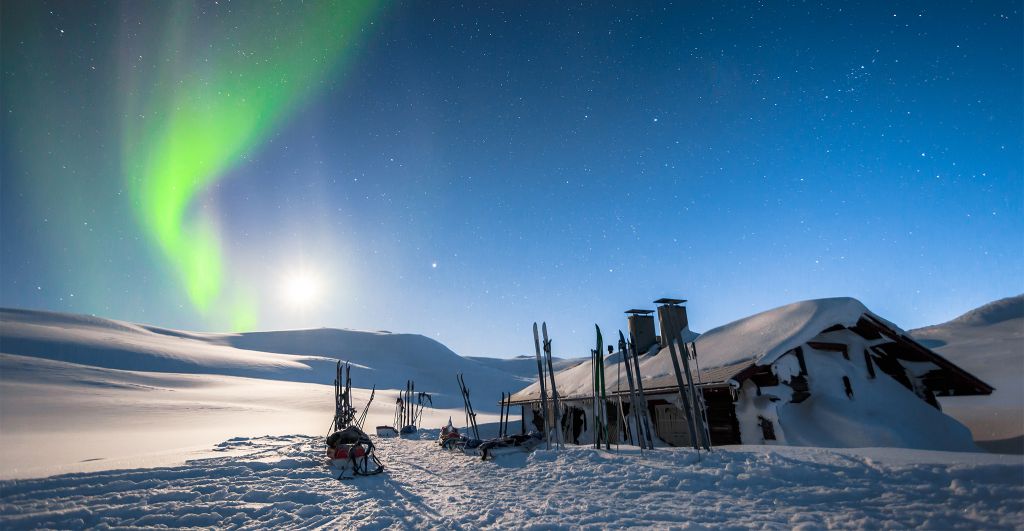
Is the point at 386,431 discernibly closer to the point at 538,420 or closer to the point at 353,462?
the point at 538,420

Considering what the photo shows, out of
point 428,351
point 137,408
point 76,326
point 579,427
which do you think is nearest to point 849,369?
point 579,427

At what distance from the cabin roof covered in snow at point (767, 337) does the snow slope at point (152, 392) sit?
1663 cm

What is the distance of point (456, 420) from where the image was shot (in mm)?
52250

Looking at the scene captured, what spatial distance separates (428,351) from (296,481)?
11434 centimetres

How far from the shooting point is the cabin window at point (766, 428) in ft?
45.1

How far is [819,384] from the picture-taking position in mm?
14805

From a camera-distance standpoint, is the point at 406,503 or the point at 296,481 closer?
the point at 406,503

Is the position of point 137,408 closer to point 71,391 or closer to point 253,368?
point 71,391

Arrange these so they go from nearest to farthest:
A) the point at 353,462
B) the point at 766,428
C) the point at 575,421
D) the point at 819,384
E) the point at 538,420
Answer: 1. the point at 353,462
2. the point at 766,428
3. the point at 819,384
4. the point at 575,421
5. the point at 538,420

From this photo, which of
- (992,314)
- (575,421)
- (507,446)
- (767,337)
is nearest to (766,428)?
(767,337)

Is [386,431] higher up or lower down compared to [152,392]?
lower down

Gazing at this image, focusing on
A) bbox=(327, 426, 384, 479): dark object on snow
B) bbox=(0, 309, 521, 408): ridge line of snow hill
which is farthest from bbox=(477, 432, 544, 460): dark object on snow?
bbox=(0, 309, 521, 408): ridge line of snow hill

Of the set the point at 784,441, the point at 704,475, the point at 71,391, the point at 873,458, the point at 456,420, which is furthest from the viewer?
the point at 456,420

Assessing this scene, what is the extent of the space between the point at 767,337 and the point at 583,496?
30.9ft
